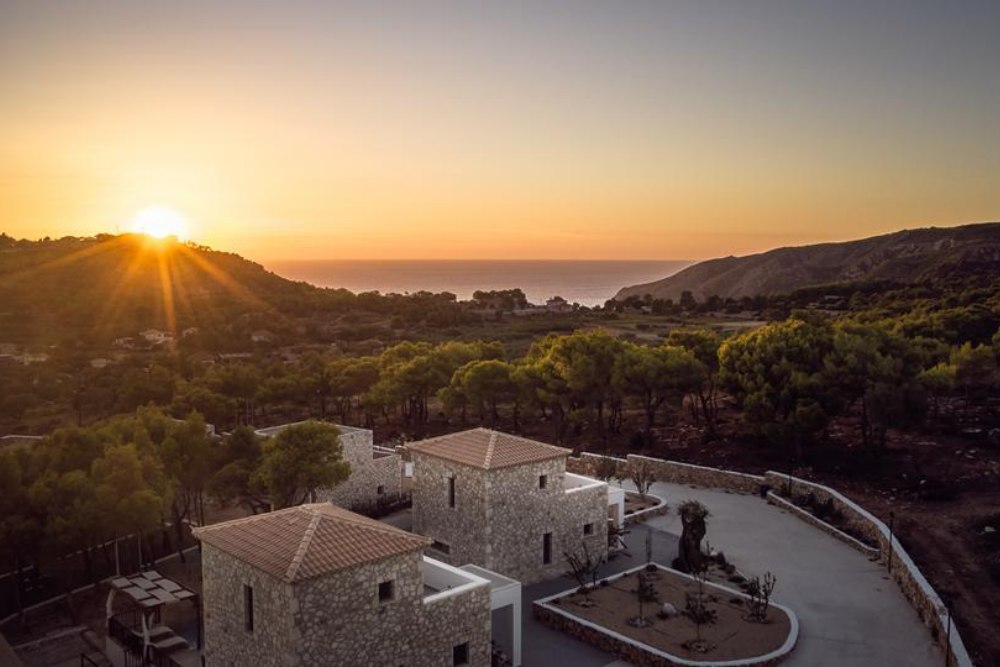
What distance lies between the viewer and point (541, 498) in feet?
77.2

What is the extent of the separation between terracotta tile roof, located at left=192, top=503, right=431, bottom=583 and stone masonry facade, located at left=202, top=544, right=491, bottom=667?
197 millimetres

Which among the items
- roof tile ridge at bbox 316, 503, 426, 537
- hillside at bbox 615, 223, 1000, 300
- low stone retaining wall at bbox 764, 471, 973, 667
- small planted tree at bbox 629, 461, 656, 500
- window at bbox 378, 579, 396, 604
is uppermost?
hillside at bbox 615, 223, 1000, 300

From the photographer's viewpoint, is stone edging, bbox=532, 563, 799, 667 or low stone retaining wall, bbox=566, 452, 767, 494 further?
low stone retaining wall, bbox=566, 452, 767, 494

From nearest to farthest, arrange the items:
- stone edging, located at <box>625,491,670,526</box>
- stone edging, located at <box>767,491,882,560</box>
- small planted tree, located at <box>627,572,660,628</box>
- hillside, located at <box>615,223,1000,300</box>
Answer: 1. small planted tree, located at <box>627,572,660,628</box>
2. stone edging, located at <box>767,491,882,560</box>
3. stone edging, located at <box>625,491,670,526</box>
4. hillside, located at <box>615,223,1000,300</box>

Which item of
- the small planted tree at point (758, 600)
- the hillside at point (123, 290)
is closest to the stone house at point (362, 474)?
the small planted tree at point (758, 600)

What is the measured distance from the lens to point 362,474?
97.8 ft

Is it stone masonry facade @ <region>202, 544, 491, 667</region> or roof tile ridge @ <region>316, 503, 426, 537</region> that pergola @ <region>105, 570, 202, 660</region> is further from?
roof tile ridge @ <region>316, 503, 426, 537</region>

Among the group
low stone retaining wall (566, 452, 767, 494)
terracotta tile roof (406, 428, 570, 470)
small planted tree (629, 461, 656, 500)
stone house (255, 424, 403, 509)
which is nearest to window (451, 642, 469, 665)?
terracotta tile roof (406, 428, 570, 470)

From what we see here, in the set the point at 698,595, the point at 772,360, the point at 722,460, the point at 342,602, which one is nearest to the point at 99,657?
the point at 342,602

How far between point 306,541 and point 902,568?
57.4ft

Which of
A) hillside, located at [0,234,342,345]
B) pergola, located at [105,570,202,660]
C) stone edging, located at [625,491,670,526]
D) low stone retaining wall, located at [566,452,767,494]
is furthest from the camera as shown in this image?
hillside, located at [0,234,342,345]

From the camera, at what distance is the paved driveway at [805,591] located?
62.3 feet

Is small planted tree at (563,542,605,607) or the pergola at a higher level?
the pergola

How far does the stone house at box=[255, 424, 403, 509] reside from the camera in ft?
95.2
